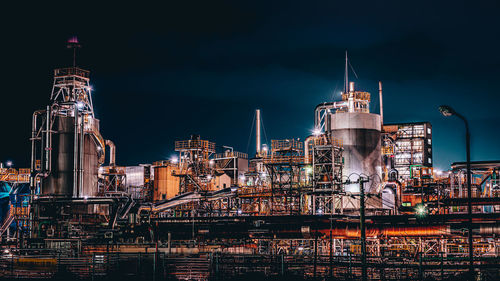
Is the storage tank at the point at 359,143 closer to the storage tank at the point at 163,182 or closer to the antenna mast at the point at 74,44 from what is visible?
the storage tank at the point at 163,182

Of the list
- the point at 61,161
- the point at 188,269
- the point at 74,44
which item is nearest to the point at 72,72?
the point at 74,44

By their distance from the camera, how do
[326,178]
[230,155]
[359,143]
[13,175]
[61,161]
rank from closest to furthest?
[326,178], [359,143], [61,161], [13,175], [230,155]

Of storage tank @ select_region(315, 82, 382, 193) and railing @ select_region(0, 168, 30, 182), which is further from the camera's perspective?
railing @ select_region(0, 168, 30, 182)

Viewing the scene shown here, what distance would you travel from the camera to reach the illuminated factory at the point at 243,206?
134 feet

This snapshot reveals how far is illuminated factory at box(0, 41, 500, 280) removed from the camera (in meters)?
40.9

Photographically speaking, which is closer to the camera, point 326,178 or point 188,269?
point 188,269

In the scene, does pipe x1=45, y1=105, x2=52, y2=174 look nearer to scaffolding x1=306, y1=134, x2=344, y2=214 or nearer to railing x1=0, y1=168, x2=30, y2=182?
railing x1=0, y1=168, x2=30, y2=182

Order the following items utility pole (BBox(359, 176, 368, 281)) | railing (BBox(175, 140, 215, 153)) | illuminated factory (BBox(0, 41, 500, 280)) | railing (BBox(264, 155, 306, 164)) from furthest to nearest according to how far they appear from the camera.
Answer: railing (BBox(175, 140, 215, 153)) → railing (BBox(264, 155, 306, 164)) → illuminated factory (BBox(0, 41, 500, 280)) → utility pole (BBox(359, 176, 368, 281))

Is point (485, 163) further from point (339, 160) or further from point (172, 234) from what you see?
point (172, 234)

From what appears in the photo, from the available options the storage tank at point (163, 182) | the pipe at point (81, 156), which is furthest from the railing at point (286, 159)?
the storage tank at point (163, 182)

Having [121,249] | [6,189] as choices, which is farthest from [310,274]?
[6,189]

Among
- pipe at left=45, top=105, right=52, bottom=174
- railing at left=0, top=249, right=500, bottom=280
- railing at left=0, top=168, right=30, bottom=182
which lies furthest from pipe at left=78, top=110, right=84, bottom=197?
railing at left=0, top=249, right=500, bottom=280

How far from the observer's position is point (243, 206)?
6900cm

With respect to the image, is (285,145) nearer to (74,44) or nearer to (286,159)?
(286,159)
